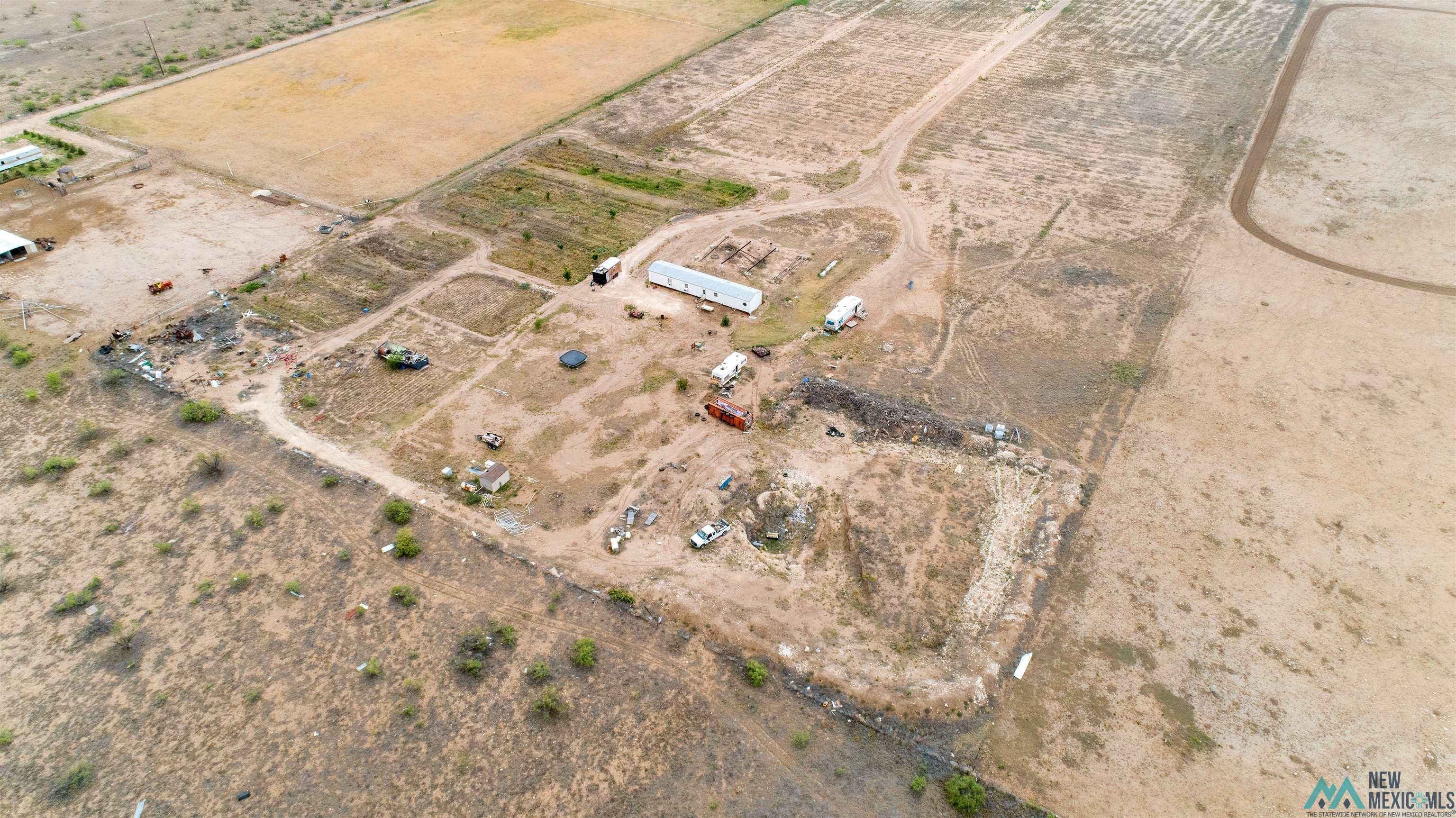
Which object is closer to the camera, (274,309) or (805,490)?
(805,490)

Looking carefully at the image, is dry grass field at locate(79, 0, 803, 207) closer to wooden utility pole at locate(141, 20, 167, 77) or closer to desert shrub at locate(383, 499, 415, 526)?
wooden utility pole at locate(141, 20, 167, 77)

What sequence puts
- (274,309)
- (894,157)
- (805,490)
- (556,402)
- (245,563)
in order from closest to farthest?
1. (245,563)
2. (805,490)
3. (556,402)
4. (274,309)
5. (894,157)

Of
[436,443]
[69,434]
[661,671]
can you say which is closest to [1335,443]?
[661,671]

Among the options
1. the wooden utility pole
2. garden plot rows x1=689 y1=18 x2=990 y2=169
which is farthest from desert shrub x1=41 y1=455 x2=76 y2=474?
the wooden utility pole

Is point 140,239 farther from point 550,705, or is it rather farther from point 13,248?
point 550,705

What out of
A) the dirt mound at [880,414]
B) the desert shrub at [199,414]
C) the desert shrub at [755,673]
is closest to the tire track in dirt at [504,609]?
the desert shrub at [755,673]

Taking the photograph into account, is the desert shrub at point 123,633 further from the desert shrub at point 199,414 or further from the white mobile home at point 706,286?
the white mobile home at point 706,286

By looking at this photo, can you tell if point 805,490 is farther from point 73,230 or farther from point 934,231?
point 73,230
